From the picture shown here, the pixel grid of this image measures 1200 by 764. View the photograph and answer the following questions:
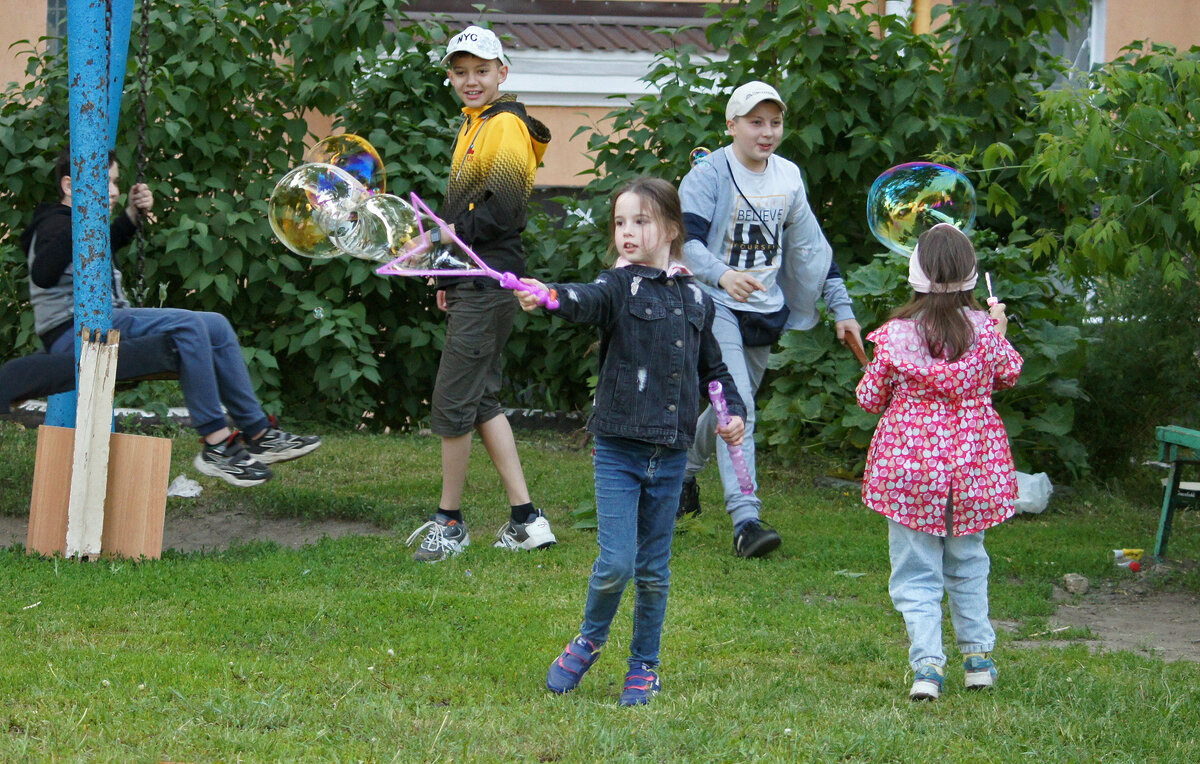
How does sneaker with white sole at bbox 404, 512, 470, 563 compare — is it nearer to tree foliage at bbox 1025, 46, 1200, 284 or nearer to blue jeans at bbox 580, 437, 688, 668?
blue jeans at bbox 580, 437, 688, 668

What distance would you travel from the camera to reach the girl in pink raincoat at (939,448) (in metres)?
3.94

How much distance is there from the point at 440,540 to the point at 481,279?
1092 mm

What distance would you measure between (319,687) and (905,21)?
236 inches

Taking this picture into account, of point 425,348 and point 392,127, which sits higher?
point 392,127

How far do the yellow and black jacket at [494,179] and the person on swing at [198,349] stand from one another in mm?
1052

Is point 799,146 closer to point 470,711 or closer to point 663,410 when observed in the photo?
point 663,410

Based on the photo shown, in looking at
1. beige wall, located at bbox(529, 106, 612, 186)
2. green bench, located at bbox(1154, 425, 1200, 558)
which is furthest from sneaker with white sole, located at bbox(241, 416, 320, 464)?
beige wall, located at bbox(529, 106, 612, 186)

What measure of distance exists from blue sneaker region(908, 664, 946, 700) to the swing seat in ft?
10.4

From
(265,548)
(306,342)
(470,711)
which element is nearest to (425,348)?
(306,342)

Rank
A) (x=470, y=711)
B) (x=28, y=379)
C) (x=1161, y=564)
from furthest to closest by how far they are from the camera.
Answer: (x=1161, y=564), (x=28, y=379), (x=470, y=711)

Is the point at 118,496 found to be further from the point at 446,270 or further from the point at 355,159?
the point at 446,270

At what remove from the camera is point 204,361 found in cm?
534

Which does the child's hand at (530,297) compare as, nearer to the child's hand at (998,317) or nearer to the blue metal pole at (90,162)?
the child's hand at (998,317)

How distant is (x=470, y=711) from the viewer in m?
3.56
